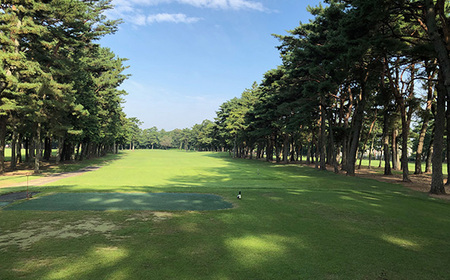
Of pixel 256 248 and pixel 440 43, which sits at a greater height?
pixel 440 43

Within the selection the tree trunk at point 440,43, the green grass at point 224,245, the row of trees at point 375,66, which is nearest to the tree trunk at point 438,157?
the row of trees at point 375,66

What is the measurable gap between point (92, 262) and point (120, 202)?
6.43m

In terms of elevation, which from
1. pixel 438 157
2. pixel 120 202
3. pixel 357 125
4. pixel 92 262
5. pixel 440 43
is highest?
pixel 440 43

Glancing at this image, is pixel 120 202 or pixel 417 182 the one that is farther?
pixel 417 182

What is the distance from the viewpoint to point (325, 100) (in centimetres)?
3328

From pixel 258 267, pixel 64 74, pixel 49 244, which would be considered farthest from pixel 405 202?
pixel 64 74

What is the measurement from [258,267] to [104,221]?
5.35 metres

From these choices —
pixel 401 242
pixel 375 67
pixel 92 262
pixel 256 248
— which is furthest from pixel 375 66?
pixel 92 262

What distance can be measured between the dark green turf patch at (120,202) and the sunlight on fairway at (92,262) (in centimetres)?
452

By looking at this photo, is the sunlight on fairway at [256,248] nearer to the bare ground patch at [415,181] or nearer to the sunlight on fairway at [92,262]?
the sunlight on fairway at [92,262]

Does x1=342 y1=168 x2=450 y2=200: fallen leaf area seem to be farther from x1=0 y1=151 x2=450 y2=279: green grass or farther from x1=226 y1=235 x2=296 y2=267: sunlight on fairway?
x1=226 y1=235 x2=296 y2=267: sunlight on fairway

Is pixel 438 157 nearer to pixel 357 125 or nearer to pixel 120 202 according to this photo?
pixel 357 125

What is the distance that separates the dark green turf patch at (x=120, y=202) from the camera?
9.70 metres

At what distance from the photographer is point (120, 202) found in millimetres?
10758
